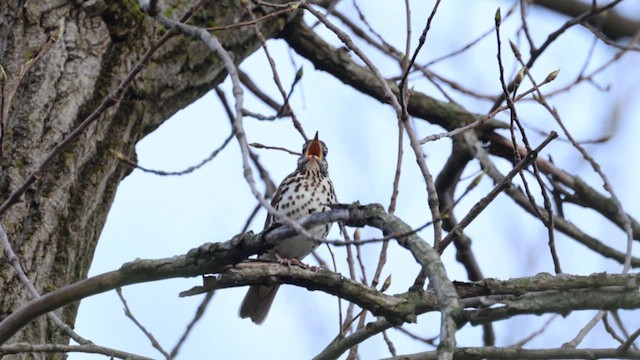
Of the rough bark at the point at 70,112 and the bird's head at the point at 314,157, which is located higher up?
the bird's head at the point at 314,157

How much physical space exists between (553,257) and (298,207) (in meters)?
2.12

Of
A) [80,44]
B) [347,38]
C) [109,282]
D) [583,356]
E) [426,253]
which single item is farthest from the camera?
[80,44]

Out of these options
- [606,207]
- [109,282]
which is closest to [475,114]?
[606,207]

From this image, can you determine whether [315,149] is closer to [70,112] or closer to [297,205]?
[297,205]

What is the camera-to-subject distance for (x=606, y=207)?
17.8 feet

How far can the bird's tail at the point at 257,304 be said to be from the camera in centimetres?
572

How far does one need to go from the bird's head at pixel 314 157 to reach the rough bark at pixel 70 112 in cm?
124

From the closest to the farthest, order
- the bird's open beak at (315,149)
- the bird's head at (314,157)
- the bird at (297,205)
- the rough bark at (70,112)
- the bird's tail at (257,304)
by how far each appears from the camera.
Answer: the rough bark at (70,112) → the bird at (297,205) → the bird's tail at (257,304) → the bird's head at (314,157) → the bird's open beak at (315,149)

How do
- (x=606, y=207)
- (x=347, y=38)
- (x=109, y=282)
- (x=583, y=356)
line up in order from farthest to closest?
(x=606, y=207) < (x=347, y=38) < (x=583, y=356) < (x=109, y=282)

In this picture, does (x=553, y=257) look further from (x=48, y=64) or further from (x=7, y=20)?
(x=7, y=20)

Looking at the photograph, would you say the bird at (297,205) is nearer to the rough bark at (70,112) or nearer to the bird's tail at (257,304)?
the bird's tail at (257,304)

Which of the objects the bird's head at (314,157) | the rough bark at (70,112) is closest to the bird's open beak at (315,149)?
the bird's head at (314,157)

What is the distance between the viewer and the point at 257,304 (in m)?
5.73

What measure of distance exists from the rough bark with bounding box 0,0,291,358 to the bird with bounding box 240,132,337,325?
97 centimetres
